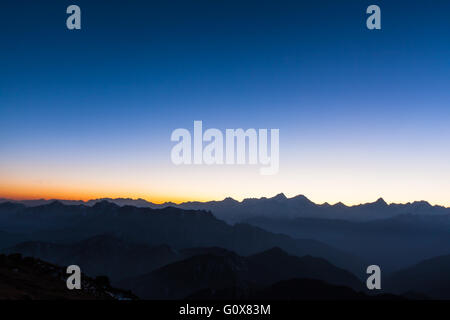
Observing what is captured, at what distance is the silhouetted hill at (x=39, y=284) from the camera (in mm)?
31047

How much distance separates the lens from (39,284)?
36812mm

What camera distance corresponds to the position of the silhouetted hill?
31.0 meters
